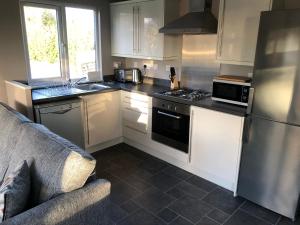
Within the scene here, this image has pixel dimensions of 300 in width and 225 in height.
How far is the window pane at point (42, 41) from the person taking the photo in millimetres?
3220

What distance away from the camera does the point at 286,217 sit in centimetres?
233

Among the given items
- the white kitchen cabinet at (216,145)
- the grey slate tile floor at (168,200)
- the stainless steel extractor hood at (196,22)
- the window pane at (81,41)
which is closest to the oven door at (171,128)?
the white kitchen cabinet at (216,145)

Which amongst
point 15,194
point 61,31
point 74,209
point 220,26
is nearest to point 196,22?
point 220,26

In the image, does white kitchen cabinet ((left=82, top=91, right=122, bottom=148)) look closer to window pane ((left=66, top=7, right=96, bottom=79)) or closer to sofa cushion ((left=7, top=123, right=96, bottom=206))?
window pane ((left=66, top=7, right=96, bottom=79))

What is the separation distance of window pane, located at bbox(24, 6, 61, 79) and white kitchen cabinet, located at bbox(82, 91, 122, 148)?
77cm

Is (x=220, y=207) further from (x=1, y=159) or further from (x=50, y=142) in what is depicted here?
(x=1, y=159)

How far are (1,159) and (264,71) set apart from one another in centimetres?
229

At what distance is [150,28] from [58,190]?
2.58 metres

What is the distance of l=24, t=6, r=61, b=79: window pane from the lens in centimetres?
322

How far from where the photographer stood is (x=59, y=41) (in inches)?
138

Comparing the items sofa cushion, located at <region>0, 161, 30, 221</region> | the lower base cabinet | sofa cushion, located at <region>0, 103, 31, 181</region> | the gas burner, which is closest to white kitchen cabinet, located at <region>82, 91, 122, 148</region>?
the lower base cabinet

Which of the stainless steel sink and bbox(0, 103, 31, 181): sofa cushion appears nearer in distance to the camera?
bbox(0, 103, 31, 181): sofa cushion

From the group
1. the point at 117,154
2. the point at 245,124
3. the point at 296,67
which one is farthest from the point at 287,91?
the point at 117,154

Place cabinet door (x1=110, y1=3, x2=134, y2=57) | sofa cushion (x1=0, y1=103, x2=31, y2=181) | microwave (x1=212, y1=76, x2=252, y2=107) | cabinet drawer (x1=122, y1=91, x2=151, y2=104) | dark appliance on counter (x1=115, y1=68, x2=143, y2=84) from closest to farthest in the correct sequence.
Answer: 1. sofa cushion (x1=0, y1=103, x2=31, y2=181)
2. microwave (x1=212, y1=76, x2=252, y2=107)
3. cabinet drawer (x1=122, y1=91, x2=151, y2=104)
4. cabinet door (x1=110, y1=3, x2=134, y2=57)
5. dark appliance on counter (x1=115, y1=68, x2=143, y2=84)
